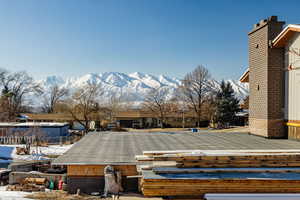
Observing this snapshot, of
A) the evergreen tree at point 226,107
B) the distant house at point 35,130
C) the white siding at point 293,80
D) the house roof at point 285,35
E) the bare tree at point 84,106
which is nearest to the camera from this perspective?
the house roof at point 285,35

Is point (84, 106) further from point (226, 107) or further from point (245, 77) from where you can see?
point (245, 77)

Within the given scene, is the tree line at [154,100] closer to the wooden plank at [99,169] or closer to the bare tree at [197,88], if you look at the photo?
the bare tree at [197,88]

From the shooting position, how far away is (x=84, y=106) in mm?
31844

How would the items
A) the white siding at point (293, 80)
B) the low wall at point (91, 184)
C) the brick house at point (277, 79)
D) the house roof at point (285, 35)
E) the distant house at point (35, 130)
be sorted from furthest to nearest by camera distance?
the distant house at point (35, 130)
the brick house at point (277, 79)
the white siding at point (293, 80)
the house roof at point (285, 35)
the low wall at point (91, 184)

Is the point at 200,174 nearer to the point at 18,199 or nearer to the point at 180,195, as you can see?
the point at 180,195

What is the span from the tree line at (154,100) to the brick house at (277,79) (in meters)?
23.7

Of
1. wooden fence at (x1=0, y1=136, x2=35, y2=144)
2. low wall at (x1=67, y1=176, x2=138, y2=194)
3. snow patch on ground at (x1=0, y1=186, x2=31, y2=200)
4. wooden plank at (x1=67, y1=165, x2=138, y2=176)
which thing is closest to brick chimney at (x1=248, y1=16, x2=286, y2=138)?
low wall at (x1=67, y1=176, x2=138, y2=194)

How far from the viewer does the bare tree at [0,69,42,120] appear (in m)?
41.1

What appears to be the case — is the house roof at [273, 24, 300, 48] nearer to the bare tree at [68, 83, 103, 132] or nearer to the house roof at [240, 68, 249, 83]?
the house roof at [240, 68, 249, 83]

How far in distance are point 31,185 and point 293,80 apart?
10.6 meters

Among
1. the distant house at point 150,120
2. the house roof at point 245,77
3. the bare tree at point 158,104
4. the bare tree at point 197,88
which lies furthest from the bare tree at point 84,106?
the house roof at point 245,77

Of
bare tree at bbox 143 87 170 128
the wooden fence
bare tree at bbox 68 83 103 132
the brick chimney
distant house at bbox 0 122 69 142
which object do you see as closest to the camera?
the brick chimney

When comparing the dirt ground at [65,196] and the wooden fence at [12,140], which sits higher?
the dirt ground at [65,196]

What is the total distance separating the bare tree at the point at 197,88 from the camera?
36156 mm
